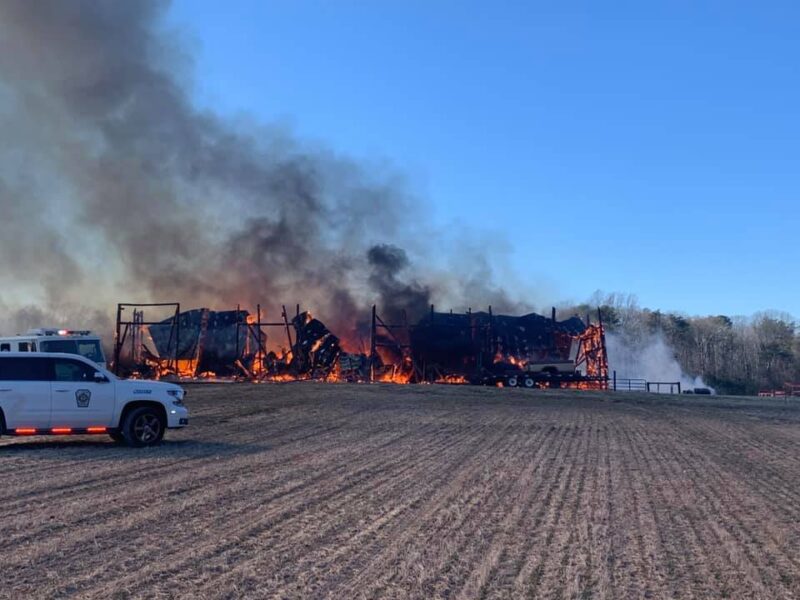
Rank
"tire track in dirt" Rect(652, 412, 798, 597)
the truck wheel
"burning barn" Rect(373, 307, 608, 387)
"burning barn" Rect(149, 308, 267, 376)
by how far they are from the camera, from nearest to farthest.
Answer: "tire track in dirt" Rect(652, 412, 798, 597), the truck wheel, "burning barn" Rect(149, 308, 267, 376), "burning barn" Rect(373, 307, 608, 387)

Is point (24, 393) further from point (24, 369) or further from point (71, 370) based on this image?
point (71, 370)

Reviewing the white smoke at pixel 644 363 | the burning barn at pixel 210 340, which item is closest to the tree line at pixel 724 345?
the white smoke at pixel 644 363

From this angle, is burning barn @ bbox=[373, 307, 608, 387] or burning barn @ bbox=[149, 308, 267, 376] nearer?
burning barn @ bbox=[149, 308, 267, 376]

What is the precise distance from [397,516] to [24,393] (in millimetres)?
8451

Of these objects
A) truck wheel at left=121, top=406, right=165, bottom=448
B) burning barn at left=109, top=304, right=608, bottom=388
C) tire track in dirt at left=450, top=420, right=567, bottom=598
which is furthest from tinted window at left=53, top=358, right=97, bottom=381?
burning barn at left=109, top=304, right=608, bottom=388

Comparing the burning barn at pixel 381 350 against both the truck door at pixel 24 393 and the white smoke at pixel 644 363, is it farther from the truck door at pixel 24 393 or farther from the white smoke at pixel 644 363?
the truck door at pixel 24 393

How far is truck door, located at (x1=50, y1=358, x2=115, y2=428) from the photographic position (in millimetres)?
14844

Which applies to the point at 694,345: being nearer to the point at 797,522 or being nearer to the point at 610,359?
the point at 610,359

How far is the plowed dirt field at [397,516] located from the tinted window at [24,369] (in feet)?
4.33

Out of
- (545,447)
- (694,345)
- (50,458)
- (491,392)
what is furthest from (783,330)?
(50,458)

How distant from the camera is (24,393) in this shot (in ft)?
47.8

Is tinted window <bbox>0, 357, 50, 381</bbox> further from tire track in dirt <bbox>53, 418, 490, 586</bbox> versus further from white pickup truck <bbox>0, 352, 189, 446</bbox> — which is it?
tire track in dirt <bbox>53, 418, 490, 586</bbox>

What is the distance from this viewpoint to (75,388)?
49.2 ft

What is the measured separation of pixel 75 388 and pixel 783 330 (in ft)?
345
